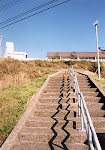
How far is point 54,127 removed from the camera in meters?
4.25

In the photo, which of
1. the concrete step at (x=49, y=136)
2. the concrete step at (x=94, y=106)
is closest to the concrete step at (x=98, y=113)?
the concrete step at (x=94, y=106)

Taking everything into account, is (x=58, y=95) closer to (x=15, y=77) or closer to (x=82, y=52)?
(x=15, y=77)

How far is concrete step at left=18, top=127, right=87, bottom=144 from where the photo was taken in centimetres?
361

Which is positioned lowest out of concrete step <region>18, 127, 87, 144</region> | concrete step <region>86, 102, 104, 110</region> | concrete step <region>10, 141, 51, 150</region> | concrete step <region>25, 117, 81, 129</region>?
concrete step <region>10, 141, 51, 150</region>

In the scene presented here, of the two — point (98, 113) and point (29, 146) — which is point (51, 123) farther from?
point (98, 113)

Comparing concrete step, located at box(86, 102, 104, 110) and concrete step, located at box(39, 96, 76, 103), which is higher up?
concrete step, located at box(39, 96, 76, 103)

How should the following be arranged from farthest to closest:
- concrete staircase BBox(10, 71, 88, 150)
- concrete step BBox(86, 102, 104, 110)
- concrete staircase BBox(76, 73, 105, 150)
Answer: concrete step BBox(86, 102, 104, 110) < concrete staircase BBox(76, 73, 105, 150) < concrete staircase BBox(10, 71, 88, 150)

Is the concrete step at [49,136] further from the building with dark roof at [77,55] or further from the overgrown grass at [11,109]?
the building with dark roof at [77,55]

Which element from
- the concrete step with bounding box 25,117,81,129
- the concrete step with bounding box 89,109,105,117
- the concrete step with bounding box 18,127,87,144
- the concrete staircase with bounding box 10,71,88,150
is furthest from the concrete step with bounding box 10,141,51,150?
the concrete step with bounding box 89,109,105,117

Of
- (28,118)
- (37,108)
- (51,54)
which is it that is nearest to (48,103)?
(37,108)

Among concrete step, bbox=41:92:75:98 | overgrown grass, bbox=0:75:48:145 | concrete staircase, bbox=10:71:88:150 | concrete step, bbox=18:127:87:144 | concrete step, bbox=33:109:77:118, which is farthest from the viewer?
concrete step, bbox=41:92:75:98

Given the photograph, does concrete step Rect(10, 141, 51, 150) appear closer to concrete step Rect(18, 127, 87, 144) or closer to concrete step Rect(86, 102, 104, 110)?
concrete step Rect(18, 127, 87, 144)

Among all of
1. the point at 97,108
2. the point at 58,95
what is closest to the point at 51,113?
the point at 58,95

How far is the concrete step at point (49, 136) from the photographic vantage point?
3612 millimetres
